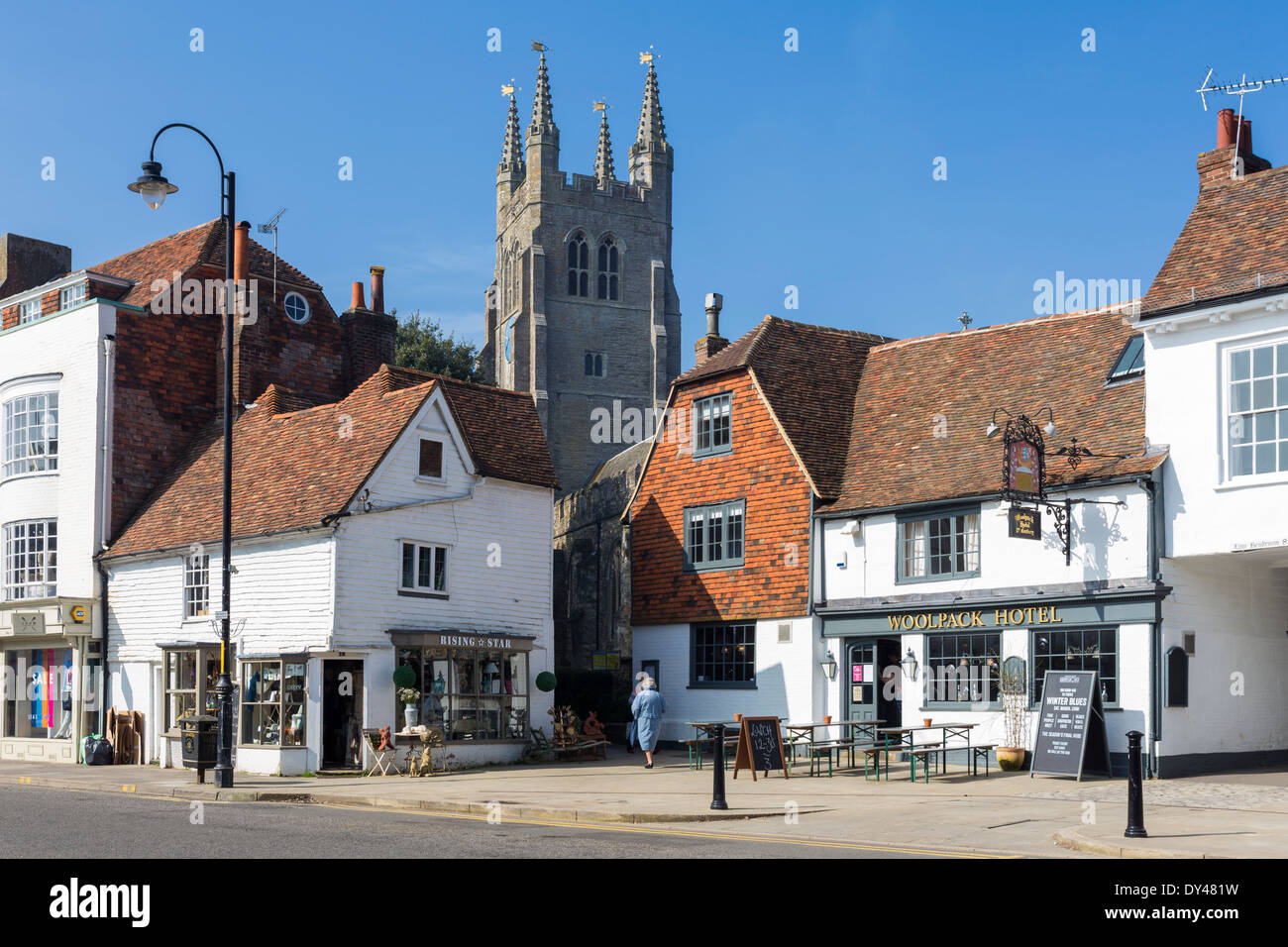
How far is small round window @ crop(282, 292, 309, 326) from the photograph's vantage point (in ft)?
117

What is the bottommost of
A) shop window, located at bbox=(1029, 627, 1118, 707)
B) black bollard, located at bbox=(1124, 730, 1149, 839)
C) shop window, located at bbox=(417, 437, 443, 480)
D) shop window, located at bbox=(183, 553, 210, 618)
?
black bollard, located at bbox=(1124, 730, 1149, 839)

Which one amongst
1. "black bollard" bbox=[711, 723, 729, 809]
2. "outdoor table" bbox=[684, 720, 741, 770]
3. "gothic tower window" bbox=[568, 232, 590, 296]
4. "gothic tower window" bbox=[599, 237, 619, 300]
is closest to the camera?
"black bollard" bbox=[711, 723, 729, 809]

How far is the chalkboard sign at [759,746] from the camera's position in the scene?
22.0m

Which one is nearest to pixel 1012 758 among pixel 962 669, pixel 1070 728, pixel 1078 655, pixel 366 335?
pixel 1070 728

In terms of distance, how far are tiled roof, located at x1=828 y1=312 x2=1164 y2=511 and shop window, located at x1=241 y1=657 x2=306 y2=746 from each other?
11.4m

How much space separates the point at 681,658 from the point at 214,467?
38.6 feet

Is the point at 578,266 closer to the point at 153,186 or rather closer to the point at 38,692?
the point at 38,692

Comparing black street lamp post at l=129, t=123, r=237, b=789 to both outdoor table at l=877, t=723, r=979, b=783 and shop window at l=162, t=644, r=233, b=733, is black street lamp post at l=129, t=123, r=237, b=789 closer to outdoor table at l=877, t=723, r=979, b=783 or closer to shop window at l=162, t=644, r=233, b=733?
shop window at l=162, t=644, r=233, b=733

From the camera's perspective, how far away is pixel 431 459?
28.4 m

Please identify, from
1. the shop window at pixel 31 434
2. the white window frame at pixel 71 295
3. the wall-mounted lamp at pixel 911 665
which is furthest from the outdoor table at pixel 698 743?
the white window frame at pixel 71 295

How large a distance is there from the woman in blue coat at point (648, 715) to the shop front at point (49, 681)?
13.3 meters

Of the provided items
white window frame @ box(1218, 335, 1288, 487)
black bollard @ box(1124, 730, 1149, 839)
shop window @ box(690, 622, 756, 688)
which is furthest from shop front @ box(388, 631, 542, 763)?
black bollard @ box(1124, 730, 1149, 839)

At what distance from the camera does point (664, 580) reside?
106 feet
